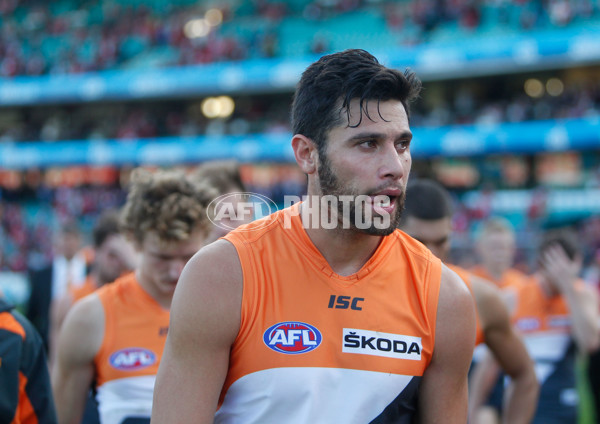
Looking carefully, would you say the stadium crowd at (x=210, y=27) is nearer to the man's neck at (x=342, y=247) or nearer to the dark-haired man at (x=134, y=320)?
the dark-haired man at (x=134, y=320)

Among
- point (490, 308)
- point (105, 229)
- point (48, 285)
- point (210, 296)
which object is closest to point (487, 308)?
point (490, 308)

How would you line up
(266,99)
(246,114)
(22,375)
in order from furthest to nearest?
(266,99) → (246,114) → (22,375)

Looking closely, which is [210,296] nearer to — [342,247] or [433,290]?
[342,247]

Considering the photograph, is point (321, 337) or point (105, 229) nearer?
point (321, 337)

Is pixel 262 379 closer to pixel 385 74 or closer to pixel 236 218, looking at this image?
pixel 385 74

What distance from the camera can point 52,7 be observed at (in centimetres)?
3612

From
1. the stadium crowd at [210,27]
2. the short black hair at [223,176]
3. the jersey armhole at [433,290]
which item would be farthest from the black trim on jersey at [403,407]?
the stadium crowd at [210,27]

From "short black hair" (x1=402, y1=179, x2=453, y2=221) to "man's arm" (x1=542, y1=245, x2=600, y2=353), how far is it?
167cm

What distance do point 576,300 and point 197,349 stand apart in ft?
12.9

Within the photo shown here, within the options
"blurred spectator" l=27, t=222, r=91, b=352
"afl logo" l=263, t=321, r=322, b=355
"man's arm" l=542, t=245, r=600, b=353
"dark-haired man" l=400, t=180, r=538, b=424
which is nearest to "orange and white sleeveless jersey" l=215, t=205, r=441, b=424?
"afl logo" l=263, t=321, r=322, b=355

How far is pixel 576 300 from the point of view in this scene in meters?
4.93

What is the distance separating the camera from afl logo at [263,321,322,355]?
2.03 meters

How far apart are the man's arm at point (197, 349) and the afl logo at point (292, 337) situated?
12 centimetres

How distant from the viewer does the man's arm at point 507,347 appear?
361 centimetres
